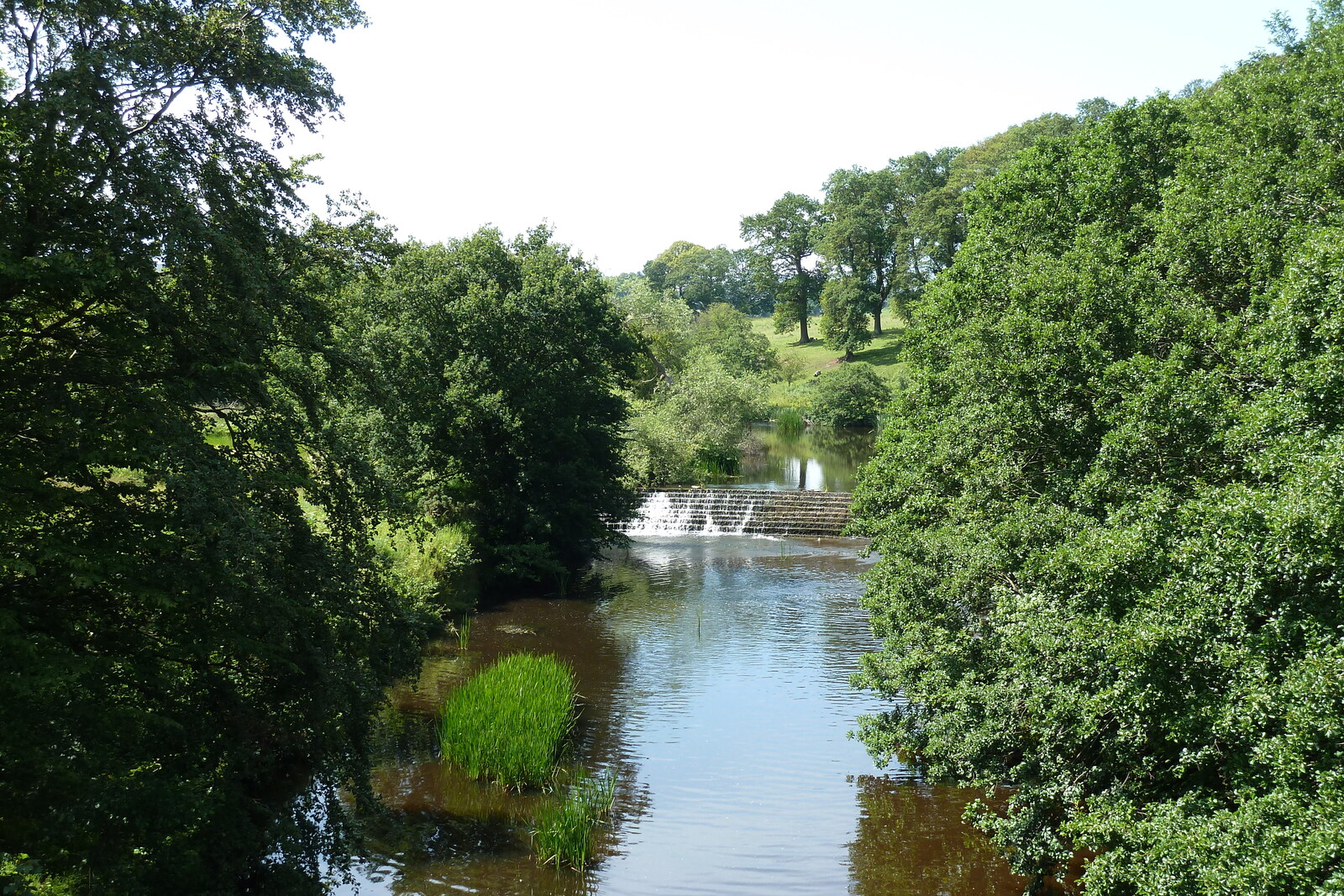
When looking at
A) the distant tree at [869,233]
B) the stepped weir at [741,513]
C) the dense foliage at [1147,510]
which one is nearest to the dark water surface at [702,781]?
the dense foliage at [1147,510]

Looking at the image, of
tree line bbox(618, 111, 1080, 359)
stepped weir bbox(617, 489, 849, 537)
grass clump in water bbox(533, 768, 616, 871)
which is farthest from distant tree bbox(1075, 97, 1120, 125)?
grass clump in water bbox(533, 768, 616, 871)

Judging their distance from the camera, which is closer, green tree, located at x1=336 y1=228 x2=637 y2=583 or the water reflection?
green tree, located at x1=336 y1=228 x2=637 y2=583

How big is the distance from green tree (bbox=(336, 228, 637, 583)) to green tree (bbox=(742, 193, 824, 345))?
6870 centimetres

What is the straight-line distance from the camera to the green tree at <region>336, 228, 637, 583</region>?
26000mm

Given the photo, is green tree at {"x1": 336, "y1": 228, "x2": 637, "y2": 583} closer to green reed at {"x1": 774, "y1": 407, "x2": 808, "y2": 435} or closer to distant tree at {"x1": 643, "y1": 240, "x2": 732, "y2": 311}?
green reed at {"x1": 774, "y1": 407, "x2": 808, "y2": 435}

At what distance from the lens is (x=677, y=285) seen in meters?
138

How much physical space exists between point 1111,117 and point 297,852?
1752 centimetres

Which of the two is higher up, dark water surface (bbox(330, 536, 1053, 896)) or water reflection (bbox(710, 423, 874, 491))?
water reflection (bbox(710, 423, 874, 491))

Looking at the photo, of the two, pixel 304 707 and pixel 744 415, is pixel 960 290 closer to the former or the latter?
pixel 304 707

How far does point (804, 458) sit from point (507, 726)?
141ft

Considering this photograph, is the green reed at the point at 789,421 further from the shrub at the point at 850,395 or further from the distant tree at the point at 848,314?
the distant tree at the point at 848,314

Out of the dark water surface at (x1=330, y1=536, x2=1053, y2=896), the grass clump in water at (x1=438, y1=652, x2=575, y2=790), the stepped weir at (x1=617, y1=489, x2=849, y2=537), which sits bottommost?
the dark water surface at (x1=330, y1=536, x2=1053, y2=896)

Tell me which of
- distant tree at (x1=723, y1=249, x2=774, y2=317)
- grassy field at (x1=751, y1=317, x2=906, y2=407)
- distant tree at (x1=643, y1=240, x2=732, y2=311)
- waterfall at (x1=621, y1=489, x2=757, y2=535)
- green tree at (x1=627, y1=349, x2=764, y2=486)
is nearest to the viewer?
waterfall at (x1=621, y1=489, x2=757, y2=535)

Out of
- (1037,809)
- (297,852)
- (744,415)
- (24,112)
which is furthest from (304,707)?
(744,415)
